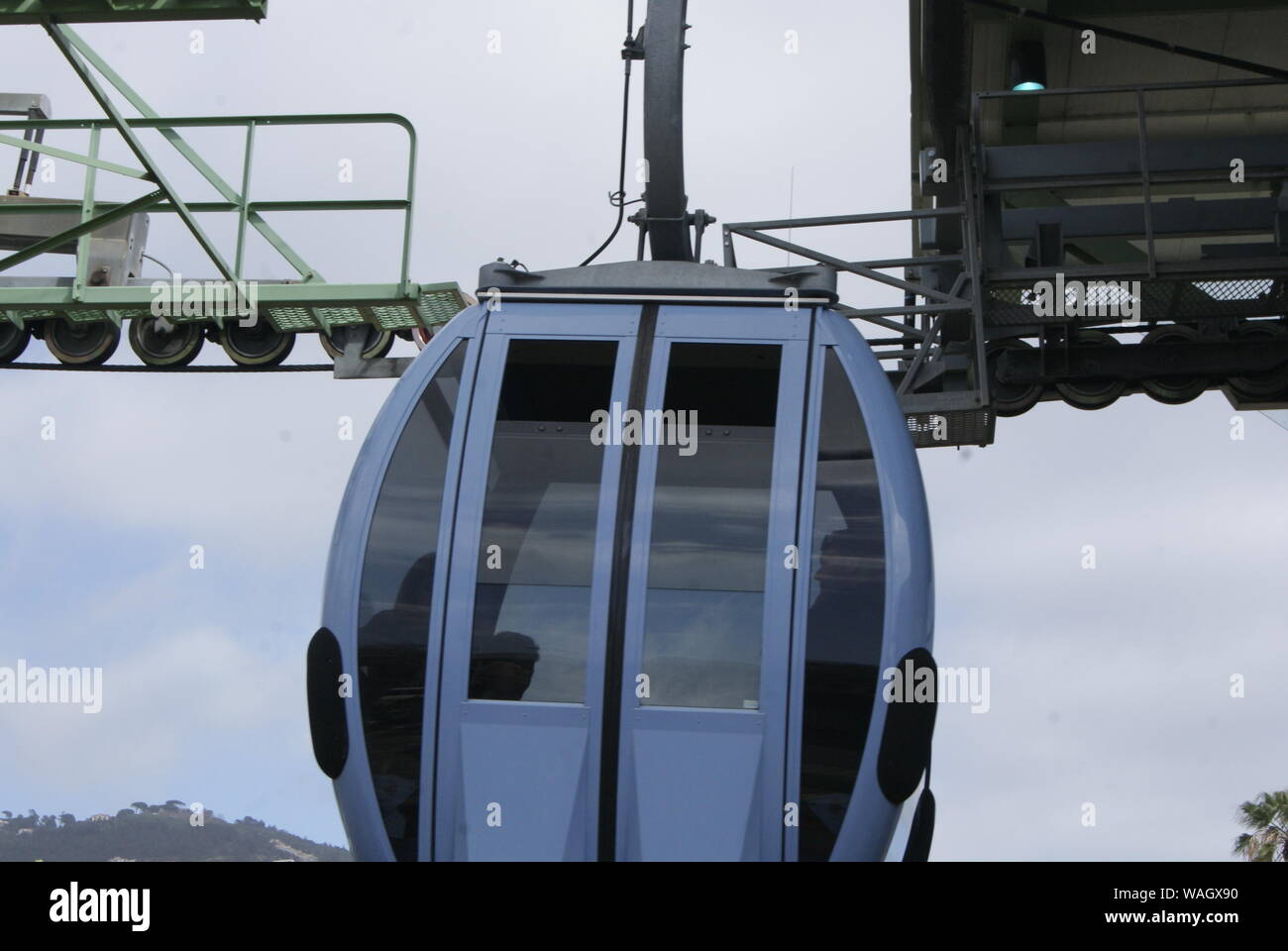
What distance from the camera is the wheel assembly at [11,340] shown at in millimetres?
14156

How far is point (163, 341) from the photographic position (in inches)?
547

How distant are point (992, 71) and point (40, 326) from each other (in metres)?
8.69

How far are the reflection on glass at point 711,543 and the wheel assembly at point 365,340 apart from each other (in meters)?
8.54

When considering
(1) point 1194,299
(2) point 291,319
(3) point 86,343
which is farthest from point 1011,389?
(3) point 86,343

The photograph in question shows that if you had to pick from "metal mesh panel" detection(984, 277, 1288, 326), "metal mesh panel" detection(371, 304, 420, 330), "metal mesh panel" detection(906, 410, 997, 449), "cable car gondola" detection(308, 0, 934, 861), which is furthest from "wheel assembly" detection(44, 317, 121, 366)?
"cable car gondola" detection(308, 0, 934, 861)

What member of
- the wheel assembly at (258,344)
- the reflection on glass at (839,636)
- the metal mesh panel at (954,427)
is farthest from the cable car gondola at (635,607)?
the wheel assembly at (258,344)

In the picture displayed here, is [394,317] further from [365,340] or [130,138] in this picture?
[130,138]

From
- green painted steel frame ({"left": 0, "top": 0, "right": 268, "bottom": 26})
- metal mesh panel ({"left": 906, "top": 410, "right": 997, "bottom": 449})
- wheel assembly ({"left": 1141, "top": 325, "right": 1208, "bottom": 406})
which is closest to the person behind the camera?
green painted steel frame ({"left": 0, "top": 0, "right": 268, "bottom": 26})

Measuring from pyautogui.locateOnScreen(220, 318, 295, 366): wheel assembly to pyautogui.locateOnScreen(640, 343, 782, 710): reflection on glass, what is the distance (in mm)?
9251

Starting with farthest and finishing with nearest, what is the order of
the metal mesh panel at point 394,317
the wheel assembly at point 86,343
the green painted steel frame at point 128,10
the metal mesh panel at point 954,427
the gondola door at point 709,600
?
the wheel assembly at point 86,343 → the metal mesh panel at point 394,317 → the metal mesh panel at point 954,427 → the green painted steel frame at point 128,10 → the gondola door at point 709,600

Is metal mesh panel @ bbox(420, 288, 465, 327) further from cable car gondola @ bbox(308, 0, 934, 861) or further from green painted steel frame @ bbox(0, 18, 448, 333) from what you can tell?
cable car gondola @ bbox(308, 0, 934, 861)

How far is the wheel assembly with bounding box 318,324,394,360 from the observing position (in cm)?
1327

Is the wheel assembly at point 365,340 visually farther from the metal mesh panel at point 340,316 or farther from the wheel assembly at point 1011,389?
the wheel assembly at point 1011,389
